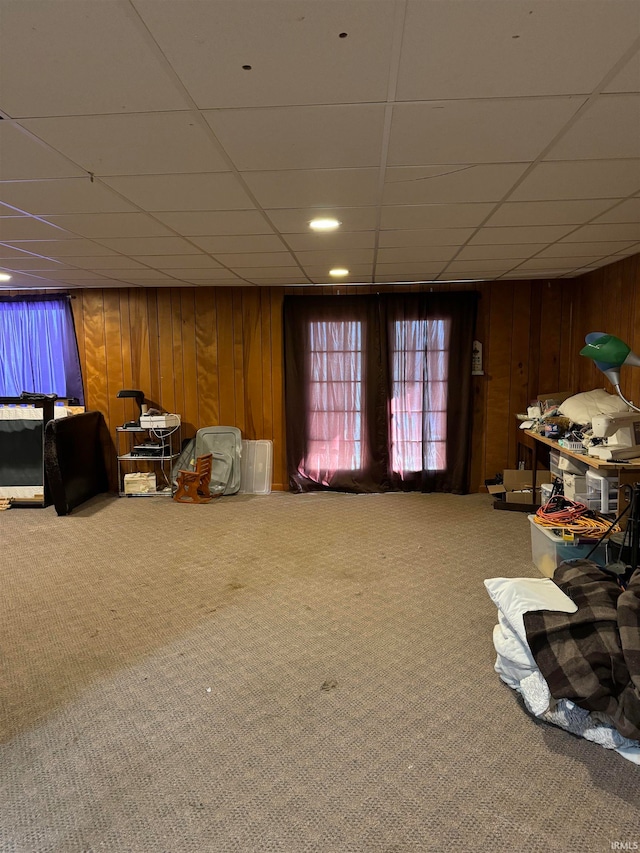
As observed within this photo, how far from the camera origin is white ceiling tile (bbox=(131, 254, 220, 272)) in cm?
403

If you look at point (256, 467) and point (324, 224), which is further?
point (256, 467)

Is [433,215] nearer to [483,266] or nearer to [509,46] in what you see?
[509,46]

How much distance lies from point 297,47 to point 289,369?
4.41m

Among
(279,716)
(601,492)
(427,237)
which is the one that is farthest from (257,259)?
(279,716)

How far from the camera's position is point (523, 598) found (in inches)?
90.0

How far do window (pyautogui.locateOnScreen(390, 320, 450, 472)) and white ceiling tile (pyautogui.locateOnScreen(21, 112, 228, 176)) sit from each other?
367 cm

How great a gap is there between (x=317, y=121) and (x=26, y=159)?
1.21m

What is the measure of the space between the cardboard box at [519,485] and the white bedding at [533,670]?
2.85 meters

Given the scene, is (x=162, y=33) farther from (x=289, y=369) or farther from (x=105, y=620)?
(x=289, y=369)

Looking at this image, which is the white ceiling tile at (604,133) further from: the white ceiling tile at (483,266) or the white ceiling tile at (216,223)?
the white ceiling tile at (483,266)

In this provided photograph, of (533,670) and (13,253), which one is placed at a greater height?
(13,253)

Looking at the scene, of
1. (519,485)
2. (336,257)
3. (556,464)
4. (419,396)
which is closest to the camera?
(336,257)

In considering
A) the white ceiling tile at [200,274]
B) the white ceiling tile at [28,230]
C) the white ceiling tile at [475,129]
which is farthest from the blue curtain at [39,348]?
the white ceiling tile at [475,129]

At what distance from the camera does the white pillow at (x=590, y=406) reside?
4.02 meters
